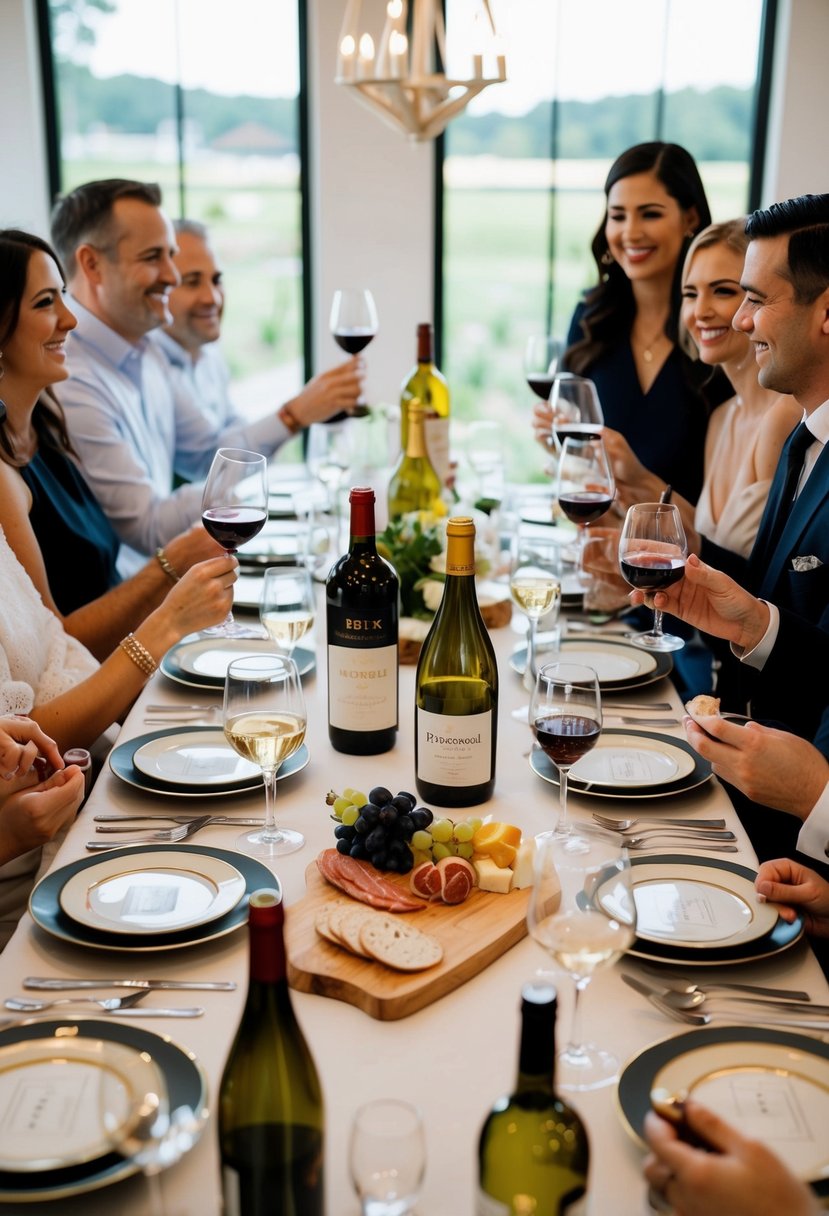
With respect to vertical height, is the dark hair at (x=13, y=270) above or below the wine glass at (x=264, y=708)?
above

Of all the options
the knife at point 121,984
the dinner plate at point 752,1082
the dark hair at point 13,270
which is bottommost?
the knife at point 121,984

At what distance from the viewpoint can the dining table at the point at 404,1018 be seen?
877mm

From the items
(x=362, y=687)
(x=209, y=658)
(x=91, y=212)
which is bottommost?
(x=209, y=658)

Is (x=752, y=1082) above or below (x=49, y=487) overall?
below

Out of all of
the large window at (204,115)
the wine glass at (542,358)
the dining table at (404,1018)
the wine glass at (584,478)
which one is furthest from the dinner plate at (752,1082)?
the large window at (204,115)

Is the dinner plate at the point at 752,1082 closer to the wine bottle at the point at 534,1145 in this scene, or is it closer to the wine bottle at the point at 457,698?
the wine bottle at the point at 534,1145

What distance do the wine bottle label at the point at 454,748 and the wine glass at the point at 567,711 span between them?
0.41 feet

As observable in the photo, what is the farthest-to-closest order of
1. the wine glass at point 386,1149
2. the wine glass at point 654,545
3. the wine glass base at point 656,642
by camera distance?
the wine glass base at point 656,642
the wine glass at point 654,545
the wine glass at point 386,1149

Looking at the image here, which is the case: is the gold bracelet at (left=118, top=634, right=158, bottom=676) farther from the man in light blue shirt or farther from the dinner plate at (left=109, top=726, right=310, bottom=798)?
the man in light blue shirt

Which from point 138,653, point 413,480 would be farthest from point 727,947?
point 413,480

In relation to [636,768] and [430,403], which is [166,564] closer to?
[430,403]

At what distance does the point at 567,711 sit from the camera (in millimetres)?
1295

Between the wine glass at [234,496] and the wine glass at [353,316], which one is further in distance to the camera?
the wine glass at [353,316]

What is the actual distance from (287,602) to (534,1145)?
107 centimetres
